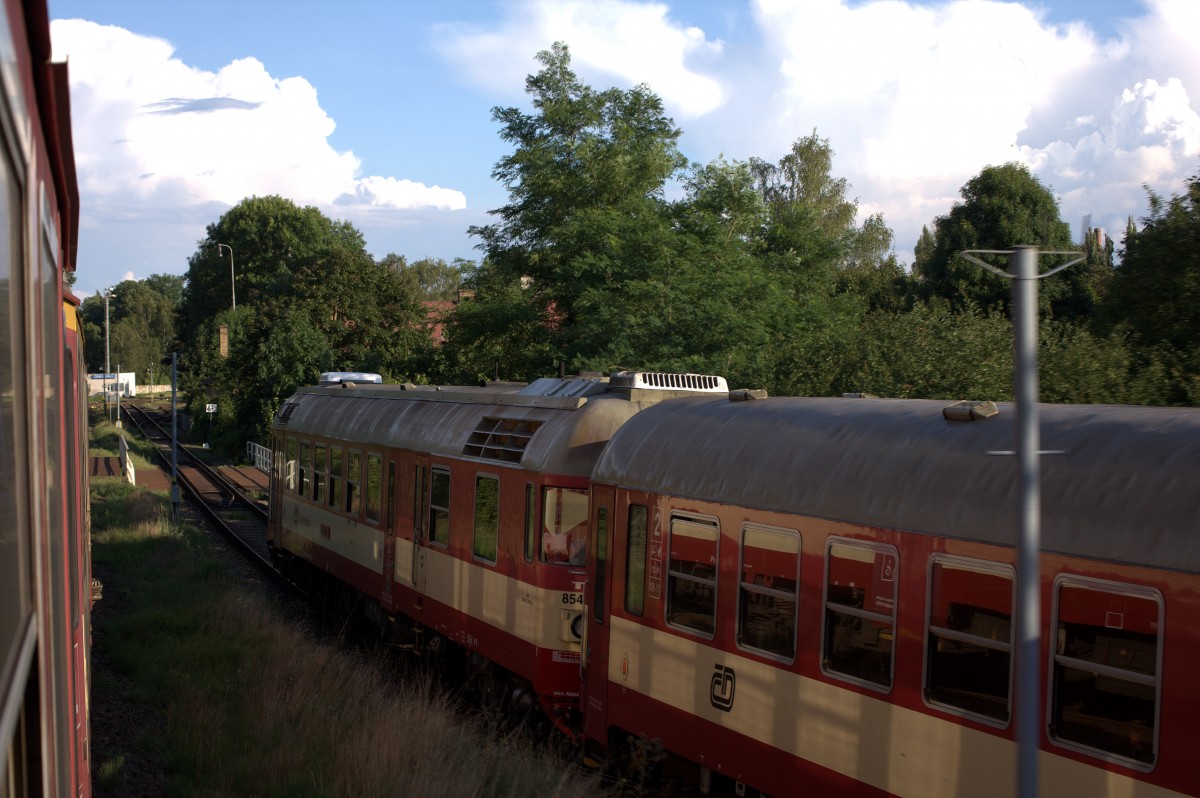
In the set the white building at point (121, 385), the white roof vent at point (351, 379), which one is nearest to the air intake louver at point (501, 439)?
the white roof vent at point (351, 379)

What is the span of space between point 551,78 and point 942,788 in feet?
95.2

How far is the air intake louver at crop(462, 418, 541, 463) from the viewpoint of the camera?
1066 cm

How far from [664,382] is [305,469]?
9.03m

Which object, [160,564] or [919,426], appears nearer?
[919,426]

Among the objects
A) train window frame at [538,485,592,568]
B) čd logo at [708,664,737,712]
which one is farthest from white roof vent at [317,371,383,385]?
čd logo at [708,664,737,712]

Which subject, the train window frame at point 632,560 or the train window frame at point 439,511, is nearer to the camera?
the train window frame at point 632,560

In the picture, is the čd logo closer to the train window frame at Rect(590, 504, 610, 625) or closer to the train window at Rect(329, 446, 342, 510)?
the train window frame at Rect(590, 504, 610, 625)

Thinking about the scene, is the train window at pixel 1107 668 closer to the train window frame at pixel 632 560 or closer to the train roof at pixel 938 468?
the train roof at pixel 938 468

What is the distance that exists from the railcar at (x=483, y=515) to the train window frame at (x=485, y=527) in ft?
0.06

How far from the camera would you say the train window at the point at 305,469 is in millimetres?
17641

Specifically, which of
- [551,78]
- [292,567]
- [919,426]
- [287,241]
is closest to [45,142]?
[919,426]

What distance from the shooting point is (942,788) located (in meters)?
5.61

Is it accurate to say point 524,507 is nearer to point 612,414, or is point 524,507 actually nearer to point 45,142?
point 612,414

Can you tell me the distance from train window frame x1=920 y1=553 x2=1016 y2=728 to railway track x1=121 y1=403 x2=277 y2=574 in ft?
58.3
